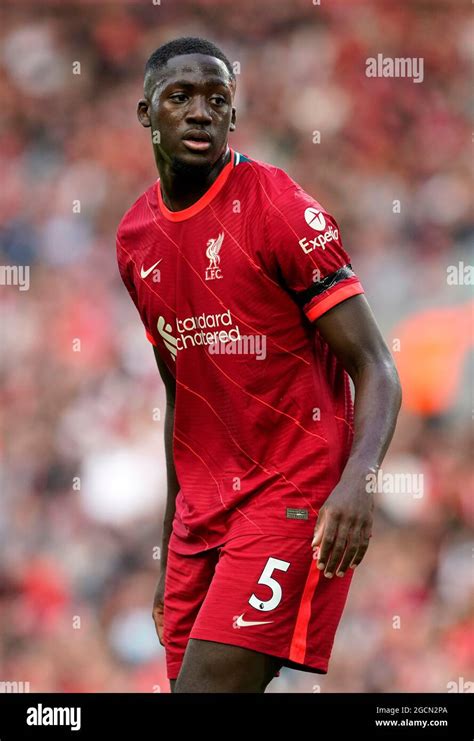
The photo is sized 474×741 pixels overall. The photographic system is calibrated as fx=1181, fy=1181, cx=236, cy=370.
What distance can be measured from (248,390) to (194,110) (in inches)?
32.9

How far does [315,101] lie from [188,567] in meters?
5.27

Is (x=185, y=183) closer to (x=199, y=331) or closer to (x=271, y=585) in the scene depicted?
(x=199, y=331)

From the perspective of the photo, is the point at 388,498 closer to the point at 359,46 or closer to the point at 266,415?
the point at 359,46

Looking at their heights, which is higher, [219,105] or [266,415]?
[219,105]

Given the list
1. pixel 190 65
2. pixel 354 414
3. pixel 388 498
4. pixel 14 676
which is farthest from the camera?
pixel 388 498

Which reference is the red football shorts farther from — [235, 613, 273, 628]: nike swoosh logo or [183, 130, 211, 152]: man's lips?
[183, 130, 211, 152]: man's lips

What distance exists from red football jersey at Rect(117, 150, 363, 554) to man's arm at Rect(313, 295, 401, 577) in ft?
0.27

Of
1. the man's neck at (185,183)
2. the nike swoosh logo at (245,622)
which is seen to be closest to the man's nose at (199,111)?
the man's neck at (185,183)

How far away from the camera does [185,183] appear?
3584 mm

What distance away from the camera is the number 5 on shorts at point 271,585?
10.6ft

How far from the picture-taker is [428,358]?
784 cm

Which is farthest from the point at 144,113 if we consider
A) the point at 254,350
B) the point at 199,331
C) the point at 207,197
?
the point at 254,350

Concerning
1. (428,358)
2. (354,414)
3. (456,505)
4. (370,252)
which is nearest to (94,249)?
(370,252)

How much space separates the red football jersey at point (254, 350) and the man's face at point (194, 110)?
0.10 meters
